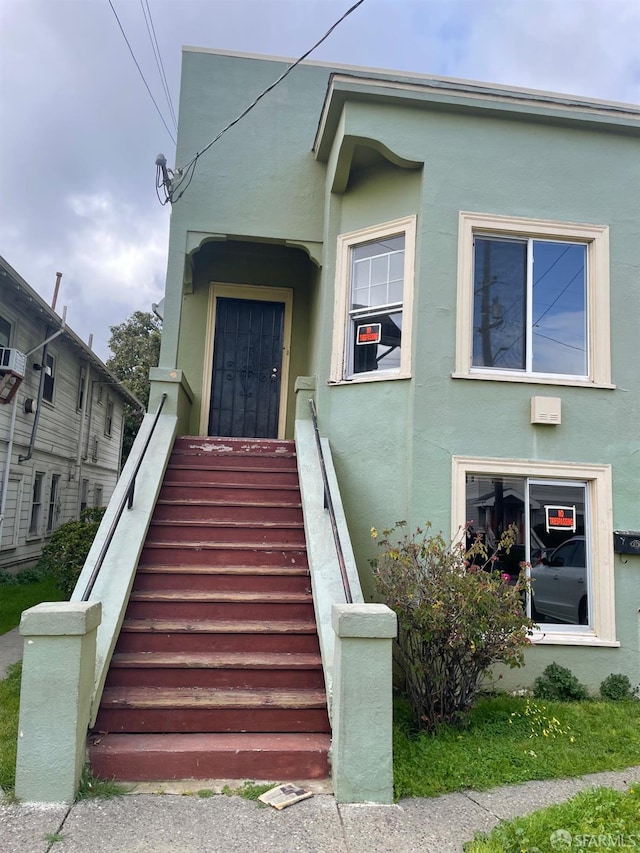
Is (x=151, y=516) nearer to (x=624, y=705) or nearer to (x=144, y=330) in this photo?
(x=624, y=705)

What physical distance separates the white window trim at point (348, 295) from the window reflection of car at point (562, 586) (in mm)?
2314

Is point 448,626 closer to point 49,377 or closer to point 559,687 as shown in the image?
point 559,687

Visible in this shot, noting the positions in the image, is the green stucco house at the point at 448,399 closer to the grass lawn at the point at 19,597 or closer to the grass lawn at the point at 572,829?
the grass lawn at the point at 572,829

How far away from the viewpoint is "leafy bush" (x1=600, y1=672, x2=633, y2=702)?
18.2ft

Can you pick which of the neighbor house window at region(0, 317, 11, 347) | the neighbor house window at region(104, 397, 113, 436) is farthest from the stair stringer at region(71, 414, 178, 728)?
the neighbor house window at region(104, 397, 113, 436)

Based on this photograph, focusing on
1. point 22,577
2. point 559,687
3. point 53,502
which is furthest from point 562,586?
point 53,502

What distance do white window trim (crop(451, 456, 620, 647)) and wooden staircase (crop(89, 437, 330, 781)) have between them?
1.65 m

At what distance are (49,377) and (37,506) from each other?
116 inches

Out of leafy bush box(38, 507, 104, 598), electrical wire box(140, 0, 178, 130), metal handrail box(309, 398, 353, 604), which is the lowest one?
leafy bush box(38, 507, 104, 598)

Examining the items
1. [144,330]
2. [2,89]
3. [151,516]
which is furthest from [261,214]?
[144,330]

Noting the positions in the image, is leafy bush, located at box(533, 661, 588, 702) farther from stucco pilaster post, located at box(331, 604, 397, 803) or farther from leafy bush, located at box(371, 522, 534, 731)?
stucco pilaster post, located at box(331, 604, 397, 803)

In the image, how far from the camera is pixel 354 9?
19.6ft

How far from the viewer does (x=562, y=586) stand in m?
5.88

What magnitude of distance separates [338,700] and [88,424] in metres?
15.2
